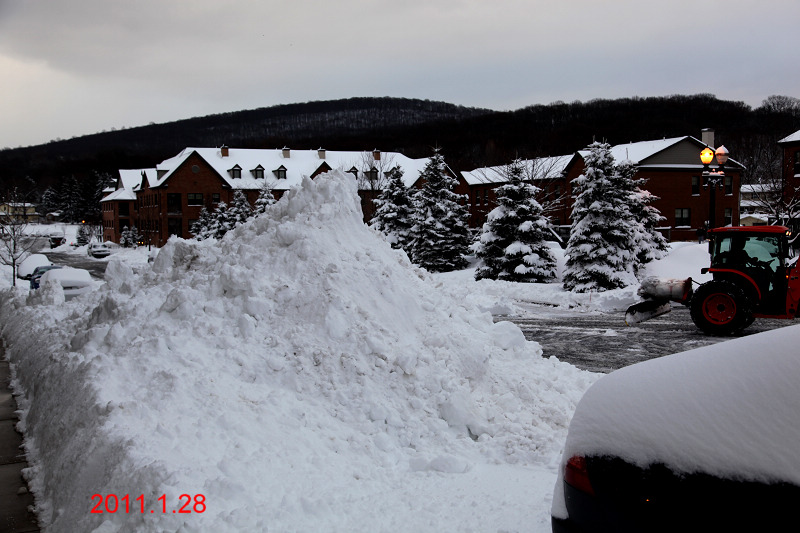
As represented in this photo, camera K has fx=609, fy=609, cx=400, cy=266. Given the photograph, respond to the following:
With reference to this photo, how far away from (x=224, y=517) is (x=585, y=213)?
21853 mm

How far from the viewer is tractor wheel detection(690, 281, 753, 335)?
1220 cm

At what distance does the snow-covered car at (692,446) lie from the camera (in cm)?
260

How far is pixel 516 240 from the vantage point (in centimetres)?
2745

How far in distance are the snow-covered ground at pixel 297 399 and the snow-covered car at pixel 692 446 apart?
4.99 feet

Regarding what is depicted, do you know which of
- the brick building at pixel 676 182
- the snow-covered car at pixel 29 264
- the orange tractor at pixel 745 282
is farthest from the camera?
the brick building at pixel 676 182

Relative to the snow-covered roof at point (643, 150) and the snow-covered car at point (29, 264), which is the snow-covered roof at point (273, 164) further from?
the snow-covered car at point (29, 264)

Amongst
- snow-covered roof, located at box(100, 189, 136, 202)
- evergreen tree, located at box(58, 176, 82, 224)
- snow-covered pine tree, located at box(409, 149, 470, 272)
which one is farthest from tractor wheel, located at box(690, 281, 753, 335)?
evergreen tree, located at box(58, 176, 82, 224)

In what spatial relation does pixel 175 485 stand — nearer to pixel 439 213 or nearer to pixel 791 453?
pixel 791 453

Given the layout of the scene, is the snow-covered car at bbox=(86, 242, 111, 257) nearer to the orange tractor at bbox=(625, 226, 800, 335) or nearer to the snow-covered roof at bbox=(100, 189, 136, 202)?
the snow-covered roof at bbox=(100, 189, 136, 202)

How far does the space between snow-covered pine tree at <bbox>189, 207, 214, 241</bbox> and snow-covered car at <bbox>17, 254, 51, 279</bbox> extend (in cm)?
1879

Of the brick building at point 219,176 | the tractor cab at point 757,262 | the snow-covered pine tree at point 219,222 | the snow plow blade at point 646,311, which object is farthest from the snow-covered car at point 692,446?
the brick building at point 219,176

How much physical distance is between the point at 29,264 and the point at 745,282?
3615cm

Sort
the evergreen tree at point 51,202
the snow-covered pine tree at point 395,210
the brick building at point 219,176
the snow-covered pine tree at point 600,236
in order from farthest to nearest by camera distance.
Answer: the evergreen tree at point 51,202 < the brick building at point 219,176 < the snow-covered pine tree at point 395,210 < the snow-covered pine tree at point 600,236

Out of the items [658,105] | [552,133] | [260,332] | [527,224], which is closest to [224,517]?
[260,332]
